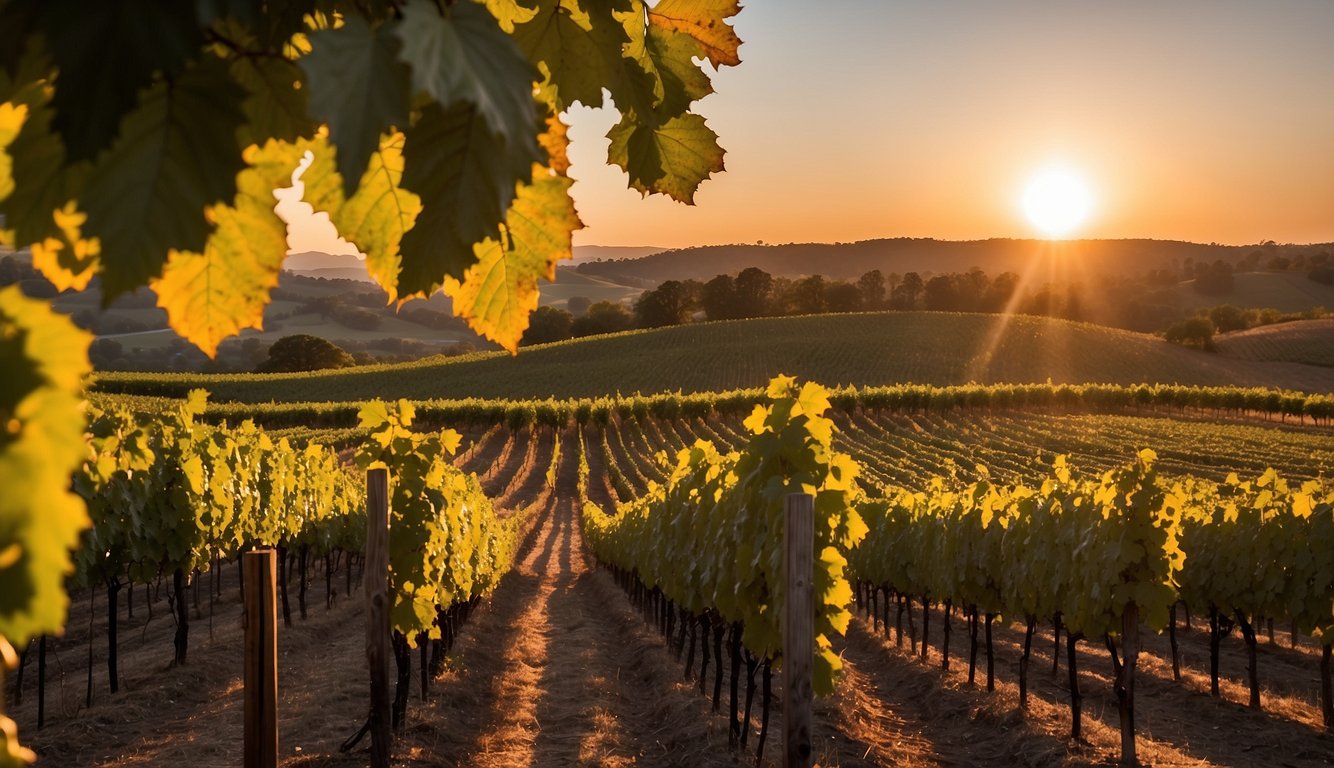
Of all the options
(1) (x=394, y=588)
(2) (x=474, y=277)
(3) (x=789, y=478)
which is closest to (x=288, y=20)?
(2) (x=474, y=277)

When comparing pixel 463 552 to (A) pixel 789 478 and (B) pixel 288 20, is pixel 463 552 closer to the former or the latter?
(A) pixel 789 478

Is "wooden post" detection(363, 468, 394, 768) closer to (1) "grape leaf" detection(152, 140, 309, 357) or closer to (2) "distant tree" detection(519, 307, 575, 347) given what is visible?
(1) "grape leaf" detection(152, 140, 309, 357)

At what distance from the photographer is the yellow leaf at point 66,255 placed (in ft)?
3.13

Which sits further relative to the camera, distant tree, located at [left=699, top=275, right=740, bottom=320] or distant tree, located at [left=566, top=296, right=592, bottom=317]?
distant tree, located at [left=566, top=296, right=592, bottom=317]

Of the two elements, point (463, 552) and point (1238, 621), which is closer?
point (463, 552)

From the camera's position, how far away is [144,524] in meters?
11.7

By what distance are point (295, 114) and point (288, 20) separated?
Result: 94mm

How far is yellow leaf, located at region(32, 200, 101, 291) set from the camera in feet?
3.13

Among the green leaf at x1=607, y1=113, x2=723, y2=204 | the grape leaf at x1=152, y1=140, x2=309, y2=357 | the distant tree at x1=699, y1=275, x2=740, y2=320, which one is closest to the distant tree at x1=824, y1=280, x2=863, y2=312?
the distant tree at x1=699, y1=275, x2=740, y2=320

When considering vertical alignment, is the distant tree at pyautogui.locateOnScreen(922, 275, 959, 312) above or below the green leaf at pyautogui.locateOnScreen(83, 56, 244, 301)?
above

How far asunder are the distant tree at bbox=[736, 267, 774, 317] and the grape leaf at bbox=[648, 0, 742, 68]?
11088 centimetres

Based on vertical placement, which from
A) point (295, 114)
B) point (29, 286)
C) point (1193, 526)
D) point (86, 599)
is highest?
point (295, 114)

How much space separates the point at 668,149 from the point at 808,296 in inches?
4598

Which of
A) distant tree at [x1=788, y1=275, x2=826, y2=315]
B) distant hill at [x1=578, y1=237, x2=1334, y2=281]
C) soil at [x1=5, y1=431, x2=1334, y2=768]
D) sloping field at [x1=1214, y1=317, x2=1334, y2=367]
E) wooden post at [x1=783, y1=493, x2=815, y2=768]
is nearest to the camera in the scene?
wooden post at [x1=783, y1=493, x2=815, y2=768]
